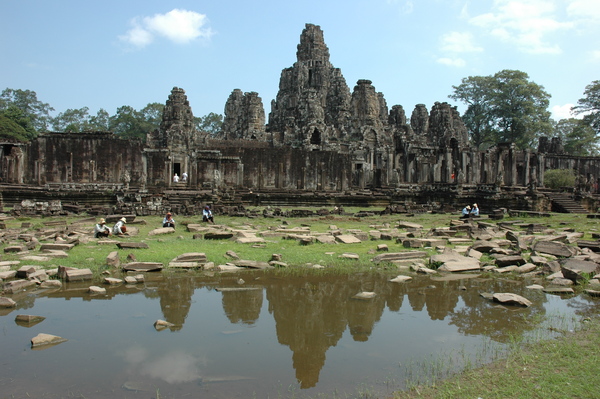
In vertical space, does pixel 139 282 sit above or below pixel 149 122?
below

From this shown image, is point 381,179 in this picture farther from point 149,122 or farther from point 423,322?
point 149,122

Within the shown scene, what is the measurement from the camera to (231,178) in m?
26.3

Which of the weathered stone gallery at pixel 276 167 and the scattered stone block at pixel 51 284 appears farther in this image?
the weathered stone gallery at pixel 276 167

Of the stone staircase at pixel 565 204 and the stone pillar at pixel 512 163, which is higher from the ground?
the stone pillar at pixel 512 163

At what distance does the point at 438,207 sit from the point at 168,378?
2242cm

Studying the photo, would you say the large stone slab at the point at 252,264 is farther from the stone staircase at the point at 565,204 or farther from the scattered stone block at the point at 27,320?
the stone staircase at the point at 565,204

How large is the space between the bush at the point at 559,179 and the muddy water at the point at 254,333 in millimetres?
32854

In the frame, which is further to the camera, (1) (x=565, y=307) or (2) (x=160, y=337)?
(1) (x=565, y=307)

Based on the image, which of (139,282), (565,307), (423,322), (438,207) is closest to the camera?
(423,322)

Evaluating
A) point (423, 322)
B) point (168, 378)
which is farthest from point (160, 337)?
point (423, 322)

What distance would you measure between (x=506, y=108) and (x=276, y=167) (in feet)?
139

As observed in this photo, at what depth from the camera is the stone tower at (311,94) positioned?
39.8m

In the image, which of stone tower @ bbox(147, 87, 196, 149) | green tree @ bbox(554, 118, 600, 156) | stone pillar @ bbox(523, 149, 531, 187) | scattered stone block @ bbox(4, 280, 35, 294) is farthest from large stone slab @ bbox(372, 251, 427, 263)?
green tree @ bbox(554, 118, 600, 156)

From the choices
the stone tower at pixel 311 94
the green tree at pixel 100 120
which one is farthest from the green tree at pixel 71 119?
the stone tower at pixel 311 94
